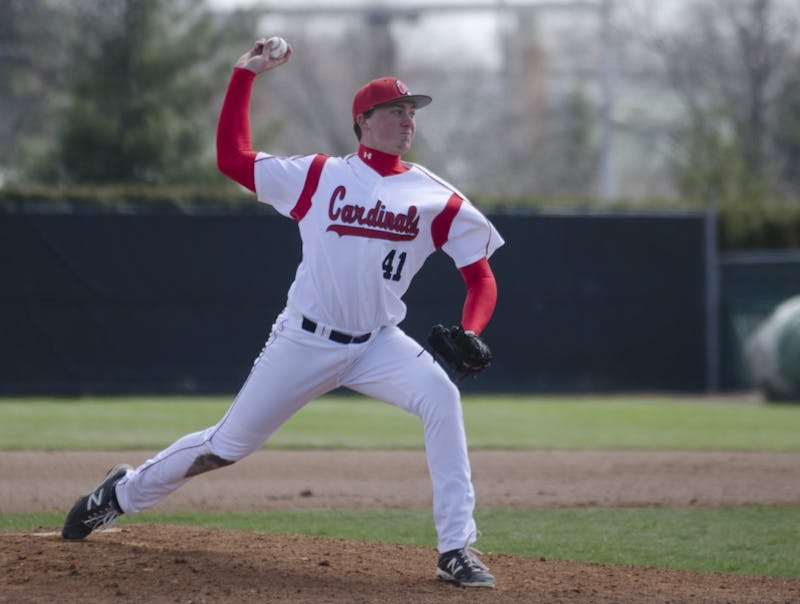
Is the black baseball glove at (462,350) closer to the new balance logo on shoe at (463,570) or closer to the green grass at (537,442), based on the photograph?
the new balance logo on shoe at (463,570)

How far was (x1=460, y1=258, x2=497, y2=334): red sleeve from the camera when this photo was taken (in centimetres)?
509

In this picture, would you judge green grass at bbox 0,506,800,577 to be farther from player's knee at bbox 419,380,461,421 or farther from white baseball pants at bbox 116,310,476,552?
player's knee at bbox 419,380,461,421

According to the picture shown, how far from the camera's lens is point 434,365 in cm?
515

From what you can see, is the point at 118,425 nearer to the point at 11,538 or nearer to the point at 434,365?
the point at 11,538

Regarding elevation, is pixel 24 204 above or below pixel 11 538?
above

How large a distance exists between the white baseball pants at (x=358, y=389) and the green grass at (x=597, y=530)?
1132mm

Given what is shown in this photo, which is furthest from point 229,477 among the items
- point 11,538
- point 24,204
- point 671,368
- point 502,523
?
point 671,368

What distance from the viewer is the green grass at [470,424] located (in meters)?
10.5

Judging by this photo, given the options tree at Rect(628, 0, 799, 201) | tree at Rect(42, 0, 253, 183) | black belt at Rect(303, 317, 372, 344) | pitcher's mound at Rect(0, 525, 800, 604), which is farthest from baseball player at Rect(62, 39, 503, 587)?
tree at Rect(628, 0, 799, 201)

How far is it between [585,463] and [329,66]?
30919 millimetres

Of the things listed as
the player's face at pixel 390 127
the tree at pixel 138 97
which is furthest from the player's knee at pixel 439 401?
the tree at pixel 138 97

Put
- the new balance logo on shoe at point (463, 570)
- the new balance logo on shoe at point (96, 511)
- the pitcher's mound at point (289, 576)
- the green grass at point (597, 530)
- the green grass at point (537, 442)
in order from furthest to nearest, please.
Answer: the green grass at point (537, 442), the green grass at point (597, 530), the new balance logo on shoe at point (96, 511), the new balance logo on shoe at point (463, 570), the pitcher's mound at point (289, 576)

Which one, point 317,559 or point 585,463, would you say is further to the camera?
point 585,463

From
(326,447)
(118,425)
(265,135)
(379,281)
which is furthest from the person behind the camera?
(265,135)
